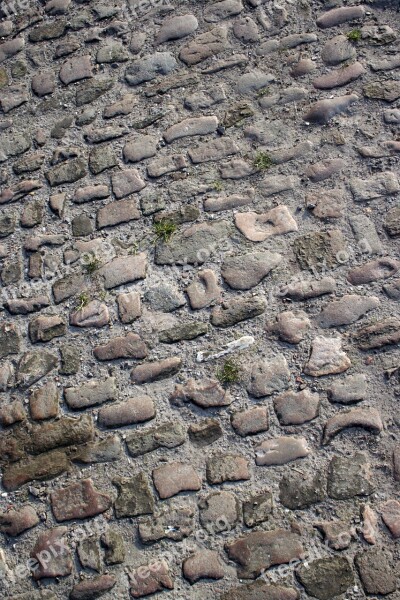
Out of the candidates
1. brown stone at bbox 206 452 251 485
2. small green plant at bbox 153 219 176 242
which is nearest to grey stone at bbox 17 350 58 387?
small green plant at bbox 153 219 176 242

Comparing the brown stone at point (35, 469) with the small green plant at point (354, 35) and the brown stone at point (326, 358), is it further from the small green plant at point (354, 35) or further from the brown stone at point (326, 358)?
the small green plant at point (354, 35)

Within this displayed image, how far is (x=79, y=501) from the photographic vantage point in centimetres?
307

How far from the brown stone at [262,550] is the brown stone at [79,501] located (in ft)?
1.94

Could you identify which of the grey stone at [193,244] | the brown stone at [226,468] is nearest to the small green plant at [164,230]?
the grey stone at [193,244]

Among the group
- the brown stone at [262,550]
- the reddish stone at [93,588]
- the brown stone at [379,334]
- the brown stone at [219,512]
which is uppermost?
the brown stone at [379,334]

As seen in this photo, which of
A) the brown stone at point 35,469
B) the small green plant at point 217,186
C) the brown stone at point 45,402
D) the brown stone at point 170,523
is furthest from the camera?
the small green plant at point 217,186

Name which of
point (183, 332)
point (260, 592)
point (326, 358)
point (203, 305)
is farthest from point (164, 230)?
point (260, 592)

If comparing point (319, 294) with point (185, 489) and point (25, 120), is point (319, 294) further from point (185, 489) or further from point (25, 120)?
point (25, 120)

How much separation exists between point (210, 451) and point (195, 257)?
99 cm

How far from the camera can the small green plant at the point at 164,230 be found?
3600 mm

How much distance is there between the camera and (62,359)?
11.2 feet

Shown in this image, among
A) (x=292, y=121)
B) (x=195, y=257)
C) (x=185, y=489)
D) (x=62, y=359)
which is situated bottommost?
(x=185, y=489)

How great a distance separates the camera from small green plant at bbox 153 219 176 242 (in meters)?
3.60

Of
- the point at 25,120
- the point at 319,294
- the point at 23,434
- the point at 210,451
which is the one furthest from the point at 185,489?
the point at 25,120
